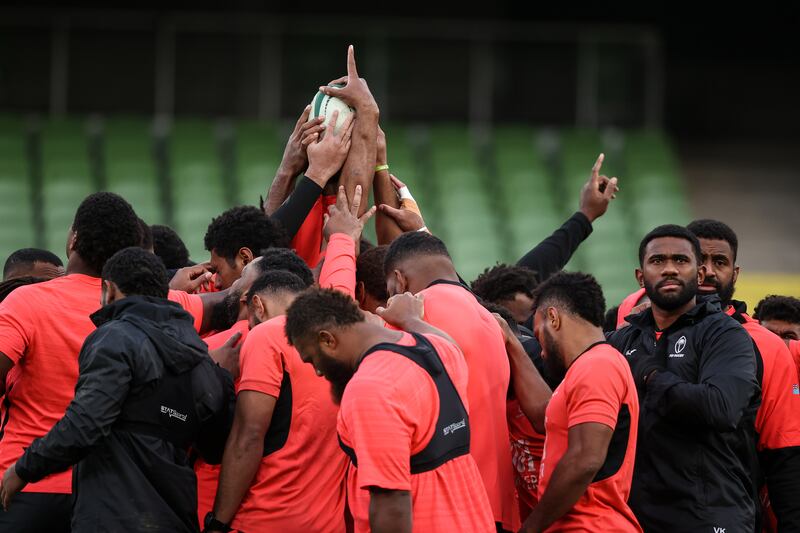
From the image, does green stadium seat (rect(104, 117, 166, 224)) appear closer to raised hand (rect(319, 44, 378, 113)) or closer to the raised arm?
the raised arm

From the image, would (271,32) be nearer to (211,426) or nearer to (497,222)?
(497,222)

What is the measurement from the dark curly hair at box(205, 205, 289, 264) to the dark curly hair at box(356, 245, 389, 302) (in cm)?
50

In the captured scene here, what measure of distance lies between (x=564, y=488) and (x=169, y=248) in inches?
137

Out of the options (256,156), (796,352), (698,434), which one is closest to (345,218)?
(698,434)

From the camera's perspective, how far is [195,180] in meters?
16.0

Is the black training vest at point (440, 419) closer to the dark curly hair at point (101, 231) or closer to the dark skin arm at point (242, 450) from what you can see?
the dark skin arm at point (242, 450)

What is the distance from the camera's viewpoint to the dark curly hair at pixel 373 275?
599 centimetres

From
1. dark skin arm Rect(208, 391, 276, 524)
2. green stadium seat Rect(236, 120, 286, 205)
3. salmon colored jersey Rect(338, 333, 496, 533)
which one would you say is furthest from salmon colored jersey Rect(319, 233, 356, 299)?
green stadium seat Rect(236, 120, 286, 205)

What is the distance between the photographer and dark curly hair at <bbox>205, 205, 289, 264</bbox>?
609 centimetres

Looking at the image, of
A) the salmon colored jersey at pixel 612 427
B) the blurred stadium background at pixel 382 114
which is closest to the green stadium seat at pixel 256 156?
the blurred stadium background at pixel 382 114

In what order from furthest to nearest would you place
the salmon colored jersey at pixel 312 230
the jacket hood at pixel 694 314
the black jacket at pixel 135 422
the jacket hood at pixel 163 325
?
the salmon colored jersey at pixel 312 230 < the jacket hood at pixel 694 314 < the jacket hood at pixel 163 325 < the black jacket at pixel 135 422

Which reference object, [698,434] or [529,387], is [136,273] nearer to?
[529,387]

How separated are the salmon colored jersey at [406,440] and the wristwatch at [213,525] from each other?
2.51 feet

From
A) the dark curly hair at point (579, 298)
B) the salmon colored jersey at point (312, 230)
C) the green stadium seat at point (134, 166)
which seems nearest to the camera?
the dark curly hair at point (579, 298)
